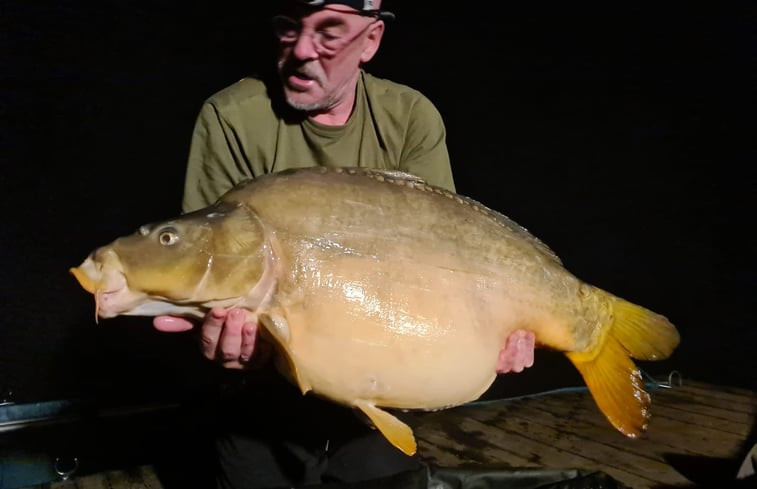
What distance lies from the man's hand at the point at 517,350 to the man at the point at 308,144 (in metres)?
0.67

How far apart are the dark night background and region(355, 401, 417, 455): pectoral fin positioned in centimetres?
255

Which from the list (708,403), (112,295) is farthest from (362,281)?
(708,403)

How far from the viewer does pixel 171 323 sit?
1.72m

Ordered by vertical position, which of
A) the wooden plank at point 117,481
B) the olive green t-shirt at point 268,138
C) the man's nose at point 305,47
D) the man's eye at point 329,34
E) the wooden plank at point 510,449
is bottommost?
the wooden plank at point 117,481

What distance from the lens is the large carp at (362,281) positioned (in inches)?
62.3

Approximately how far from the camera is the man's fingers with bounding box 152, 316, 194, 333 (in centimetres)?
171

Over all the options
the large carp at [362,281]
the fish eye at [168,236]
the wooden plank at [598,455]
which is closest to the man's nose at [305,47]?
the large carp at [362,281]

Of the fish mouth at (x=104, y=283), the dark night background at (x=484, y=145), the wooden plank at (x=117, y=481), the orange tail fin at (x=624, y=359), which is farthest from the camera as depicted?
the dark night background at (x=484, y=145)

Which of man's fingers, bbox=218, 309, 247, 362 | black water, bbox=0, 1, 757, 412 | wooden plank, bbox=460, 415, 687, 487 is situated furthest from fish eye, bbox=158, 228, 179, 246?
black water, bbox=0, 1, 757, 412

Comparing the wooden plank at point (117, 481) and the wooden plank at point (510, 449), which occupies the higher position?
the wooden plank at point (510, 449)

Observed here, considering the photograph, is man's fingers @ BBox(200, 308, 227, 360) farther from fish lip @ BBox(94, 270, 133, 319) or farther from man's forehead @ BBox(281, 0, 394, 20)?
man's forehead @ BBox(281, 0, 394, 20)

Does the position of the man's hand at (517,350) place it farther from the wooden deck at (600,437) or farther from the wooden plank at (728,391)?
the wooden plank at (728,391)

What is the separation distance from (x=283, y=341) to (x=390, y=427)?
338 millimetres

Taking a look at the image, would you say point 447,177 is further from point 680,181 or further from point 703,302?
point 680,181
